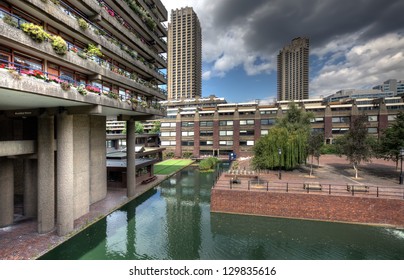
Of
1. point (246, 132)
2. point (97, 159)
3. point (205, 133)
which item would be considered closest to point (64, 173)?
point (97, 159)

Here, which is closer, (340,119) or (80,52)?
(80,52)

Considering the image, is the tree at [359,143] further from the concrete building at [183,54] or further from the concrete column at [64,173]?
the concrete building at [183,54]

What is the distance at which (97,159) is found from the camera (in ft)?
70.7

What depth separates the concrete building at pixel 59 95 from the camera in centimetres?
1069

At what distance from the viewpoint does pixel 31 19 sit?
12070mm

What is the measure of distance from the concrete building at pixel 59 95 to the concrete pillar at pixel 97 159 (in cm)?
10

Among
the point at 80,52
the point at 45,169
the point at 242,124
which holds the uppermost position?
the point at 80,52

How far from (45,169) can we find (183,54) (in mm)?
135958

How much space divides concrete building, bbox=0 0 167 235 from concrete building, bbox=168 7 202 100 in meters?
115

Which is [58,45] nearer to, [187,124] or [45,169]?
[45,169]

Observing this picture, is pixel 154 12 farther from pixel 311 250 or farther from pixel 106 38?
pixel 311 250

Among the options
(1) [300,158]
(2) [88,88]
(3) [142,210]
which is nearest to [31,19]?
(2) [88,88]

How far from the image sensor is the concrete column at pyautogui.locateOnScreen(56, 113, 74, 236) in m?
14.0

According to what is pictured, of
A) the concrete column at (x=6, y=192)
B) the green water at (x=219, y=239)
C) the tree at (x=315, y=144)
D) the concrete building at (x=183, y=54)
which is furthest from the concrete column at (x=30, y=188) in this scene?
the concrete building at (x=183, y=54)
